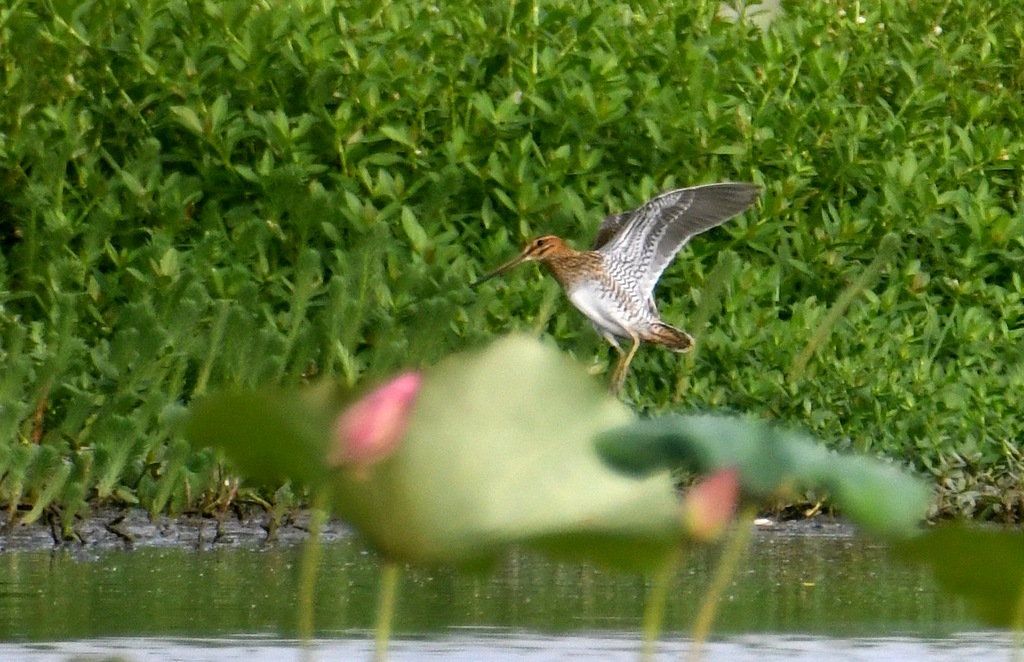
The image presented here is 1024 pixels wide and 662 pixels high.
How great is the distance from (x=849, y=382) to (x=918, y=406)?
0.84 ft

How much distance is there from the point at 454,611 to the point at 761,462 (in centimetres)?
A: 348

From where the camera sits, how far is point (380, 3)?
23.9 ft

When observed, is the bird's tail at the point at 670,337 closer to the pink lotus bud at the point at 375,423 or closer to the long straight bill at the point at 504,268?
the long straight bill at the point at 504,268

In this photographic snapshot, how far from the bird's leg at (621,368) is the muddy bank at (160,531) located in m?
1.03

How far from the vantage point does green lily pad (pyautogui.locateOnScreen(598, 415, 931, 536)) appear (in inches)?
55.5

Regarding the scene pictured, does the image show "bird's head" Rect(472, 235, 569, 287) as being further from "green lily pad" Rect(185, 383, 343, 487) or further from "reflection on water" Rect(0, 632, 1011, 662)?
"green lily pad" Rect(185, 383, 343, 487)

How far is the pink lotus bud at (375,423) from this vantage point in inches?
52.7

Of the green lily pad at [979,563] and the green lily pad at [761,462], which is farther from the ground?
the green lily pad at [761,462]

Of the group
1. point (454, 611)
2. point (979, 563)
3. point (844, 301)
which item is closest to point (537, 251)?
point (844, 301)

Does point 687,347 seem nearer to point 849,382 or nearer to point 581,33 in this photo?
point 849,382

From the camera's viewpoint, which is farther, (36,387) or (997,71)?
(997,71)

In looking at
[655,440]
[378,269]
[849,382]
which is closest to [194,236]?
[378,269]

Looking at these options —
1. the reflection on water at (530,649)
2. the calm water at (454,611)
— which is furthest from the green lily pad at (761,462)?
the reflection on water at (530,649)

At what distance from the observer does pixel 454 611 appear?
15.9 ft
